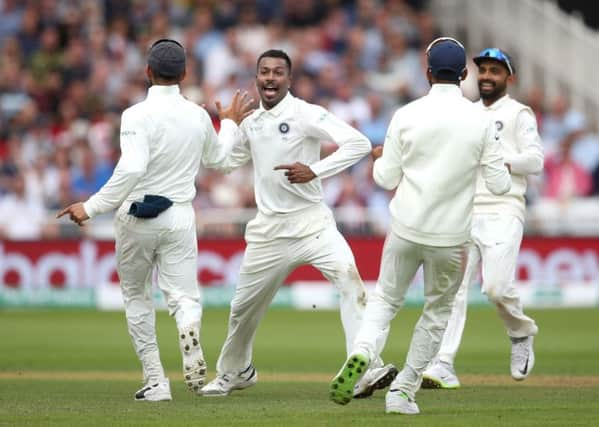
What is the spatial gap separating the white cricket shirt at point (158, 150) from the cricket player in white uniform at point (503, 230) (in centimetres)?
244

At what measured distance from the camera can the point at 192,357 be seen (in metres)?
9.83

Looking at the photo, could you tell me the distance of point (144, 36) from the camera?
24031 millimetres

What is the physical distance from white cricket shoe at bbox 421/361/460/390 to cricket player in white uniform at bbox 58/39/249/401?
2.14 metres

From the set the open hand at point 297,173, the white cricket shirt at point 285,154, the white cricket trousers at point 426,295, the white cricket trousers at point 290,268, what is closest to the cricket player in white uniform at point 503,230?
the white cricket trousers at point 290,268

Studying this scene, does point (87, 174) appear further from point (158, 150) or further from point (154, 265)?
point (158, 150)

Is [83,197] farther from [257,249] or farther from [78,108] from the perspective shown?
[257,249]

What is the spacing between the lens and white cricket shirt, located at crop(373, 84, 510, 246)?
9.05 meters

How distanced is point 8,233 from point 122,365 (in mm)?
7902

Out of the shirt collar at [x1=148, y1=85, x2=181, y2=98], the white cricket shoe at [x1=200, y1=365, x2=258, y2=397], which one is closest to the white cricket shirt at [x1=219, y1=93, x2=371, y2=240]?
the shirt collar at [x1=148, y1=85, x2=181, y2=98]

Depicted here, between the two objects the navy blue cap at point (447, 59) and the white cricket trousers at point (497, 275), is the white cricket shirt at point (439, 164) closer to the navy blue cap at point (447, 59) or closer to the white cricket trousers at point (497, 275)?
the navy blue cap at point (447, 59)

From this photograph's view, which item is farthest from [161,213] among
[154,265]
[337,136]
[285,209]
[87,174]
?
[87,174]

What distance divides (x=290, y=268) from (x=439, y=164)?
1911 millimetres

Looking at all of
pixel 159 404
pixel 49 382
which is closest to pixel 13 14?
pixel 49 382

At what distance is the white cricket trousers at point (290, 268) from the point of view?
10.4 meters
